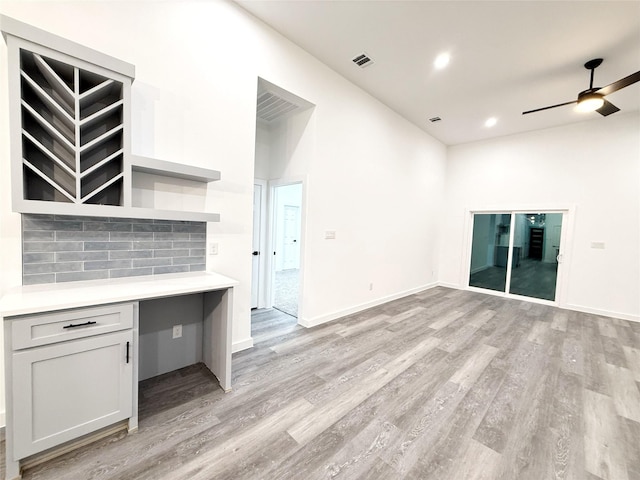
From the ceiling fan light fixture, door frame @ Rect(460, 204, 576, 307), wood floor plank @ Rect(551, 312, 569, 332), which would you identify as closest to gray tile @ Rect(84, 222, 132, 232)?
the ceiling fan light fixture

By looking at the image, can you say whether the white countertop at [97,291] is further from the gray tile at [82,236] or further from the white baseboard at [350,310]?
the white baseboard at [350,310]

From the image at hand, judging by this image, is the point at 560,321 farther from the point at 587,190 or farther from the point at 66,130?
the point at 66,130

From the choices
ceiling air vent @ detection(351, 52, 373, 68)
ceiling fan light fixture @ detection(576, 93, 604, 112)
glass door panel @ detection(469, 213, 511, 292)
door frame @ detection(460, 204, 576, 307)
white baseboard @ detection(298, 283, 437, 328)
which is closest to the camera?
ceiling fan light fixture @ detection(576, 93, 604, 112)

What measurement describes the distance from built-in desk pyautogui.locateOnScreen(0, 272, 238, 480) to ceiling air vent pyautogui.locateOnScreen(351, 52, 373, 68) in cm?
337

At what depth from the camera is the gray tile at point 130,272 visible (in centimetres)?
206

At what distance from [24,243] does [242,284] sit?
167 centimetres

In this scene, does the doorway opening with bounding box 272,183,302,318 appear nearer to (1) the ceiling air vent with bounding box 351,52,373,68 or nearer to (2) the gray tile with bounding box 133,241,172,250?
(1) the ceiling air vent with bounding box 351,52,373,68

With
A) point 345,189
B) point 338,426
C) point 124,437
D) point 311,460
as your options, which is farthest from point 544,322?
point 124,437

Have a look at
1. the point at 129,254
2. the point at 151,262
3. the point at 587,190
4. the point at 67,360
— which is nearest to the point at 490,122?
the point at 587,190

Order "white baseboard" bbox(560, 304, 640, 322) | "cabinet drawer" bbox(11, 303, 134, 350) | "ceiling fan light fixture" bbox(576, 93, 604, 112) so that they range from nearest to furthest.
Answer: "cabinet drawer" bbox(11, 303, 134, 350) → "ceiling fan light fixture" bbox(576, 93, 604, 112) → "white baseboard" bbox(560, 304, 640, 322)

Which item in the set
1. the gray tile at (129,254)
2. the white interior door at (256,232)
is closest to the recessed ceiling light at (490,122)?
the white interior door at (256,232)

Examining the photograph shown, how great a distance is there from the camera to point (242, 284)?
2873 mm

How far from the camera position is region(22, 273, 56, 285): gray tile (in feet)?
5.70

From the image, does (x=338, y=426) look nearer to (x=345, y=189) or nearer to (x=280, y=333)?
(x=280, y=333)
